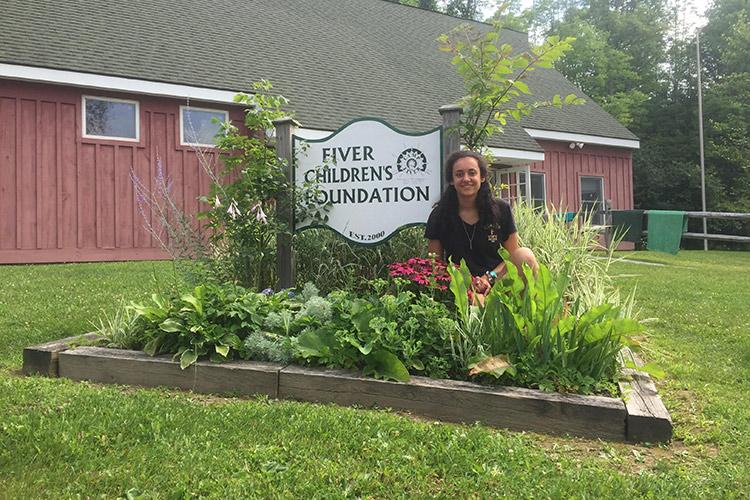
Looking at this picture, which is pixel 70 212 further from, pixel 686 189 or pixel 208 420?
pixel 686 189

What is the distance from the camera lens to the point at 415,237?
14.0ft

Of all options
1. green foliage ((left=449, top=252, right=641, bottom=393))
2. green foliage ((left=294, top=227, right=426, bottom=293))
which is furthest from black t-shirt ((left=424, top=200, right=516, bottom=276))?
green foliage ((left=449, top=252, right=641, bottom=393))

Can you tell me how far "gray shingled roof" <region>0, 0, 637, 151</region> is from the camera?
927 centimetres

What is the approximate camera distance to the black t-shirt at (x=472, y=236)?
3.55 meters

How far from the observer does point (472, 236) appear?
3557 millimetres

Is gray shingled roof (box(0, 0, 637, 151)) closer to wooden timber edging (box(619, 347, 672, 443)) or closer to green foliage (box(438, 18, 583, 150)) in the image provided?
green foliage (box(438, 18, 583, 150))

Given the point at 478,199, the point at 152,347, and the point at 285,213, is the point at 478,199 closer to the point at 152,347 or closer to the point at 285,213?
the point at 285,213

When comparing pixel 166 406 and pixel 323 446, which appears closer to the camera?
pixel 323 446

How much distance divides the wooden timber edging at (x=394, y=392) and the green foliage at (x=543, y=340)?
4.4 inches

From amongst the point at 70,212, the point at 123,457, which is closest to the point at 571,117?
the point at 70,212

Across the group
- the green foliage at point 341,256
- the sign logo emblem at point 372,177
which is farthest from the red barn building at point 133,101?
the sign logo emblem at point 372,177

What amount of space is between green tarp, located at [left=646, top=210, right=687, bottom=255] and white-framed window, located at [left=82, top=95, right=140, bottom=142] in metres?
11.1

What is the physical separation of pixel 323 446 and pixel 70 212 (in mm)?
8615

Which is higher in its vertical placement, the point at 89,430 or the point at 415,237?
the point at 415,237
